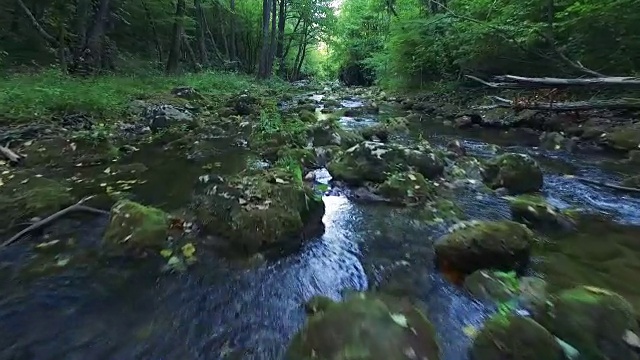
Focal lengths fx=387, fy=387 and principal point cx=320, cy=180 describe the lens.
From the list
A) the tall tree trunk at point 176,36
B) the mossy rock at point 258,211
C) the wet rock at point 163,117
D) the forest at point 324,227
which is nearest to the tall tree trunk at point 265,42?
the tall tree trunk at point 176,36

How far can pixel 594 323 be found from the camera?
97.3 inches

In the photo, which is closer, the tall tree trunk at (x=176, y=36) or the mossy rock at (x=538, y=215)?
the mossy rock at (x=538, y=215)

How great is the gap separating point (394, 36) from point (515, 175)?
16.3 m

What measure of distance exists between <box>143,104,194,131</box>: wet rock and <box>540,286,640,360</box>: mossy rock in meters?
9.33

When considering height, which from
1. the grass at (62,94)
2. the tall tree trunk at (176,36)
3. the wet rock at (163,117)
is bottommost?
the wet rock at (163,117)

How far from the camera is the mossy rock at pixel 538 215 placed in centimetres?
453

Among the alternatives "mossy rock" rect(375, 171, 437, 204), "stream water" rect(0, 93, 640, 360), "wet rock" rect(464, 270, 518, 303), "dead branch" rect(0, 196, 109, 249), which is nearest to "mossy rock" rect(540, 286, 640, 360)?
"wet rock" rect(464, 270, 518, 303)

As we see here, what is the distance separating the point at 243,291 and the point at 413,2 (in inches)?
955

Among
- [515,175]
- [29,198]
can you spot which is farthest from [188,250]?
[515,175]

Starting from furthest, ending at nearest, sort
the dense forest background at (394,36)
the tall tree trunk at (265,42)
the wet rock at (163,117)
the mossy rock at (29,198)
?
the tall tree trunk at (265,42) → the wet rock at (163,117) → the dense forest background at (394,36) → the mossy rock at (29,198)

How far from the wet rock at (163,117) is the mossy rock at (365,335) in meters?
8.59

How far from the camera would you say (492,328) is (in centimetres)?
247

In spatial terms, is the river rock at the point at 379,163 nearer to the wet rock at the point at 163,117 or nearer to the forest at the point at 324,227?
the forest at the point at 324,227

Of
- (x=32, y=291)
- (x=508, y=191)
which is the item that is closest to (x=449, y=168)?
(x=508, y=191)
